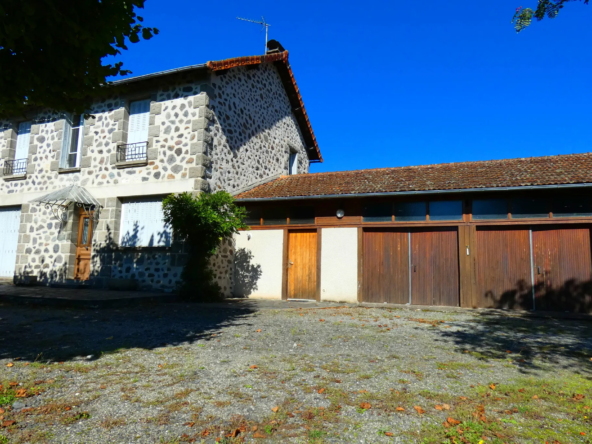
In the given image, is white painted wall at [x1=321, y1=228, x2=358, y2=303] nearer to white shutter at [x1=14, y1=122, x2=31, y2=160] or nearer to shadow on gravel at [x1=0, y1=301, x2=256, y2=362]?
shadow on gravel at [x1=0, y1=301, x2=256, y2=362]

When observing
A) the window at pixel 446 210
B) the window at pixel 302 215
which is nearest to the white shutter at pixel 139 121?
the window at pixel 302 215

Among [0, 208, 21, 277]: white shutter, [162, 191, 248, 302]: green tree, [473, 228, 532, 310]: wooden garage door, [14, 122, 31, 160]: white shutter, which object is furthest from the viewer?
[14, 122, 31, 160]: white shutter

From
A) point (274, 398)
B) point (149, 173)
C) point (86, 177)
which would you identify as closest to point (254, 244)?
point (149, 173)

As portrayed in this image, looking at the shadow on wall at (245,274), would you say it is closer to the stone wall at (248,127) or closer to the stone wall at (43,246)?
the stone wall at (248,127)

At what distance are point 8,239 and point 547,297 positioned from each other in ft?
50.3

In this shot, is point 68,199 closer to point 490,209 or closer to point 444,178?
point 444,178

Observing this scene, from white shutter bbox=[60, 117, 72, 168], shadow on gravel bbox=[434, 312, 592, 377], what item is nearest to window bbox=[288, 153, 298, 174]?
white shutter bbox=[60, 117, 72, 168]

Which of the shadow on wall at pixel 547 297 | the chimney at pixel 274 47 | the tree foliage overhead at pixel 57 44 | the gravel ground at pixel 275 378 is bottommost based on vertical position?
the gravel ground at pixel 275 378

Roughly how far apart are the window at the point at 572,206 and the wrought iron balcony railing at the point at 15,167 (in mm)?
15016

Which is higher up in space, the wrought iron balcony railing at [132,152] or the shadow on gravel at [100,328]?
the wrought iron balcony railing at [132,152]

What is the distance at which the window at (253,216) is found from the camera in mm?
10894

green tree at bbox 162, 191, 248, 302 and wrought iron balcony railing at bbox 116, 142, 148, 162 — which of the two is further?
wrought iron balcony railing at bbox 116, 142, 148, 162

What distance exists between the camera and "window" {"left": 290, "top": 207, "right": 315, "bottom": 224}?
1047 cm

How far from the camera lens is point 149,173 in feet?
34.1
